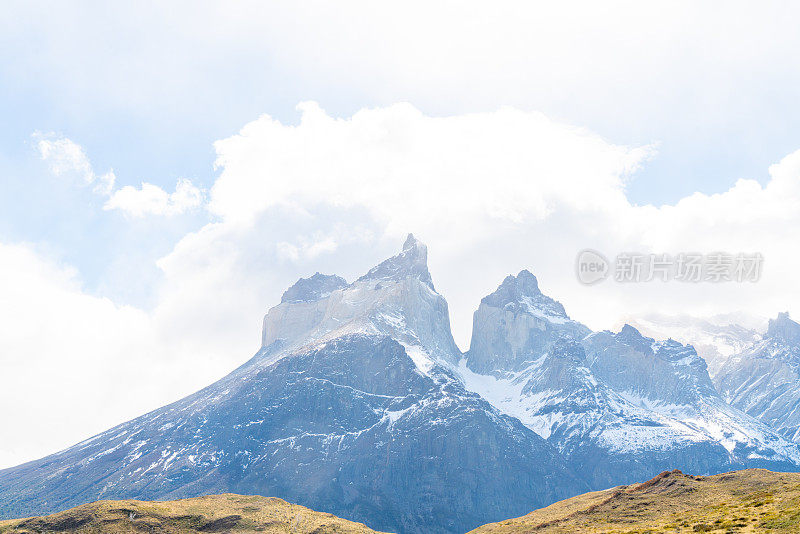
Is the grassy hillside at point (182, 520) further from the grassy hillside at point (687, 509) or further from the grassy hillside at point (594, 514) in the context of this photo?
the grassy hillside at point (687, 509)

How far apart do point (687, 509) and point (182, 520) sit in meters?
106

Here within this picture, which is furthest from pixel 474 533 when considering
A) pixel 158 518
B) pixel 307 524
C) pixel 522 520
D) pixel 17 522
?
pixel 17 522

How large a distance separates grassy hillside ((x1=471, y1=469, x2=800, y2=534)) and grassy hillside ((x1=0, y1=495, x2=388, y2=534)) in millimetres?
45406

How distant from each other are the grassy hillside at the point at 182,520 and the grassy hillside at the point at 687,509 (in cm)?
4541

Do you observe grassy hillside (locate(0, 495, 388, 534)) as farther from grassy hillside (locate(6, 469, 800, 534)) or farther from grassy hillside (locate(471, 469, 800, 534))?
grassy hillside (locate(471, 469, 800, 534))

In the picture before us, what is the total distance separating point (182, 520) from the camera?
15588 centimetres

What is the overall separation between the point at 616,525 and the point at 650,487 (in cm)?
2403

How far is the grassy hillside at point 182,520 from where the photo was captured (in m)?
147

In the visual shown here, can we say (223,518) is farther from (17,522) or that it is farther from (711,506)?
(711,506)

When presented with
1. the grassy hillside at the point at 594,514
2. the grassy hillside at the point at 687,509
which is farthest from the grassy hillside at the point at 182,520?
the grassy hillside at the point at 687,509

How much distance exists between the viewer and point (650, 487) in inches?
5408

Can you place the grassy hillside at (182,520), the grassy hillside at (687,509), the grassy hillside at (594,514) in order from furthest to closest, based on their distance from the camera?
the grassy hillside at (182,520) < the grassy hillside at (594,514) < the grassy hillside at (687,509)

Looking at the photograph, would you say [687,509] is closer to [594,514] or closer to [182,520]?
[594,514]

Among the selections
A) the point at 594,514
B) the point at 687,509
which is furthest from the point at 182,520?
the point at 687,509
